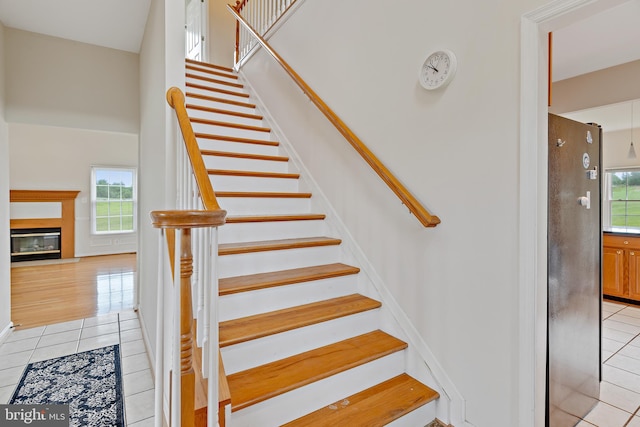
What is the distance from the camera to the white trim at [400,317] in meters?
1.73

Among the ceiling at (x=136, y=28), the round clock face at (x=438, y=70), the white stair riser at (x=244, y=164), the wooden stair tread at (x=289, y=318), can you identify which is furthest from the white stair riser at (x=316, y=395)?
the ceiling at (x=136, y=28)

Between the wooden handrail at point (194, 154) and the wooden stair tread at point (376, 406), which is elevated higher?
the wooden handrail at point (194, 154)

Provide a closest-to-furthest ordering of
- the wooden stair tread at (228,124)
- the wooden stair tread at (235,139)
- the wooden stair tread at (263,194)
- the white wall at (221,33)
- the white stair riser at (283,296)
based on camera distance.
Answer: the white stair riser at (283,296) < the wooden stair tread at (263,194) < the wooden stair tread at (235,139) < the wooden stair tread at (228,124) < the white wall at (221,33)

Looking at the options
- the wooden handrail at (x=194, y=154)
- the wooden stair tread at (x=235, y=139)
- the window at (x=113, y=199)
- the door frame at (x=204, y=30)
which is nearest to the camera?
the wooden handrail at (x=194, y=154)

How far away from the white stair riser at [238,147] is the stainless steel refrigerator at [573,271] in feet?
7.81

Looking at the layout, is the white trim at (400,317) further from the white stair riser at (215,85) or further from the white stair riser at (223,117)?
the white stair riser at (215,85)

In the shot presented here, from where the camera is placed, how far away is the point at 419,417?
1.70 metres

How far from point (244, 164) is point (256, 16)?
8.41ft

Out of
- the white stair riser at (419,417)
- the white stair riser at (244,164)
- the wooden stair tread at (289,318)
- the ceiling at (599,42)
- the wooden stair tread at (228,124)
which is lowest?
the white stair riser at (419,417)

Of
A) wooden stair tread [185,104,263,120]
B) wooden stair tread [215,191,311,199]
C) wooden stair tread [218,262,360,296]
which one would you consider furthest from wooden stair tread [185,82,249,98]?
wooden stair tread [218,262,360,296]

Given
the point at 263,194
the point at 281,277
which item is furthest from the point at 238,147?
the point at 281,277

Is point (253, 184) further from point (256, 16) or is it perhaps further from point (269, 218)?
point (256, 16)

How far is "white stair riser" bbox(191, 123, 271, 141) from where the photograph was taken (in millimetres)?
3107

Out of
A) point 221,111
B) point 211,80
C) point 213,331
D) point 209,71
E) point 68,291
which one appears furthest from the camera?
point 68,291
